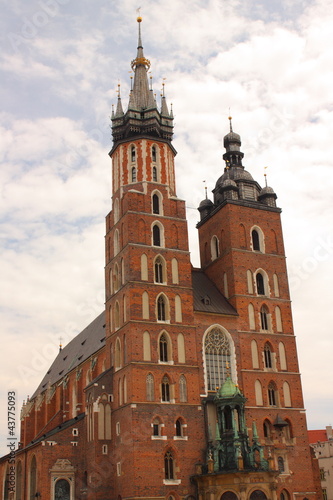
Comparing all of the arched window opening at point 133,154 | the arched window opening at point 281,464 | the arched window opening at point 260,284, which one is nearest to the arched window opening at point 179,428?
the arched window opening at point 281,464

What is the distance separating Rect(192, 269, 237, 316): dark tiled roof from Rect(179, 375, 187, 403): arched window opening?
18.4 ft

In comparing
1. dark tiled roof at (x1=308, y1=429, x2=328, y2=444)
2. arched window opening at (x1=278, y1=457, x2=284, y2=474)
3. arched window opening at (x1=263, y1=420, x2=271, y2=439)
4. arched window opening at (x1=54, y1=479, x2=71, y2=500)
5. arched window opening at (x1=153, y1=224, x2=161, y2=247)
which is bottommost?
arched window opening at (x1=54, y1=479, x2=71, y2=500)

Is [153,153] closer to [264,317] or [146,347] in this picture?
[264,317]

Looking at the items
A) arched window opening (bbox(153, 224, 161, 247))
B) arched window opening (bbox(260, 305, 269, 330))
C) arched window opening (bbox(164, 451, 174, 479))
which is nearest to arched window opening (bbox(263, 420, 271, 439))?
arched window opening (bbox(260, 305, 269, 330))

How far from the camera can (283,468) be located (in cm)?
4384

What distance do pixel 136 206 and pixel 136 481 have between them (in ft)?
65.8

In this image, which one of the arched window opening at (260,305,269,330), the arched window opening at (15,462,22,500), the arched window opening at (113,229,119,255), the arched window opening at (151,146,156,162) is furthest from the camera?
the arched window opening at (15,462,22,500)

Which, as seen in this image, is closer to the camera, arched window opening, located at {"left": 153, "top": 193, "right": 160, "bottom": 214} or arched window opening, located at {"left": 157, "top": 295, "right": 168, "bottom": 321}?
arched window opening, located at {"left": 157, "top": 295, "right": 168, "bottom": 321}

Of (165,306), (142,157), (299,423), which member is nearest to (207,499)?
(299,423)

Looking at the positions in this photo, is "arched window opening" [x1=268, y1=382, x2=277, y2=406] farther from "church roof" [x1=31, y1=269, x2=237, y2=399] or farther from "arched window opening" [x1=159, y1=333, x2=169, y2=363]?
"arched window opening" [x1=159, y1=333, x2=169, y2=363]

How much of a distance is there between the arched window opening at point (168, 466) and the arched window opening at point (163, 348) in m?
6.41

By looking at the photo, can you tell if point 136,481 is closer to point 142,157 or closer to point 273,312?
point 273,312

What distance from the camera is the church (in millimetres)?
40656

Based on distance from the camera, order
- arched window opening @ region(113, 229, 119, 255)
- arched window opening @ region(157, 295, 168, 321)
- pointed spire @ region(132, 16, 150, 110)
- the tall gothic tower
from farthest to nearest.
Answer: pointed spire @ region(132, 16, 150, 110) → arched window opening @ region(113, 229, 119, 255) → arched window opening @ region(157, 295, 168, 321) → the tall gothic tower
